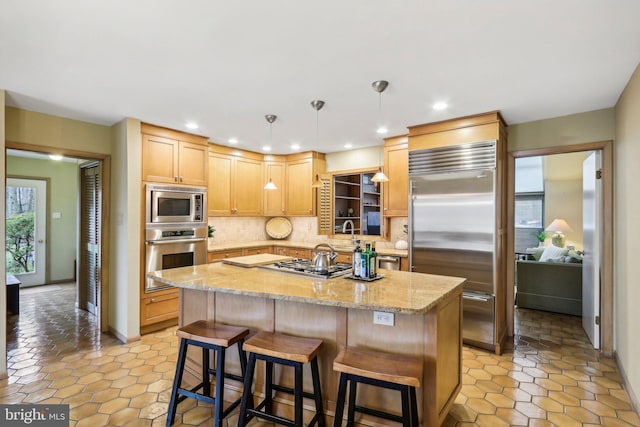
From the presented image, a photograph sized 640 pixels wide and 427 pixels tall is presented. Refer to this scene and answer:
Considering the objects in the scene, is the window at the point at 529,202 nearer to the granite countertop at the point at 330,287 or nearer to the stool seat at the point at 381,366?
the granite countertop at the point at 330,287

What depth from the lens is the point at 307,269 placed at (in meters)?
2.67

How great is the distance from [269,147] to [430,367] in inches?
158

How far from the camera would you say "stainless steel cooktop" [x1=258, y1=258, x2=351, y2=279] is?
2500 mm

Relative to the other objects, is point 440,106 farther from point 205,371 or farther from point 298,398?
point 205,371

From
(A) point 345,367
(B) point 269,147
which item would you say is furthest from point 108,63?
(B) point 269,147

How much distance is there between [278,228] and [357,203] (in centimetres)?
156

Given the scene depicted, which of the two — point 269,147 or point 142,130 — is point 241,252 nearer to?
point 269,147

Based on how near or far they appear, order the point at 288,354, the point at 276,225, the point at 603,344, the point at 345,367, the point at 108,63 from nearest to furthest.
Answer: the point at 345,367, the point at 288,354, the point at 108,63, the point at 603,344, the point at 276,225

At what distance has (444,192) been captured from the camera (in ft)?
11.9

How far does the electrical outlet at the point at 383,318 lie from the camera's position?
6.50ft

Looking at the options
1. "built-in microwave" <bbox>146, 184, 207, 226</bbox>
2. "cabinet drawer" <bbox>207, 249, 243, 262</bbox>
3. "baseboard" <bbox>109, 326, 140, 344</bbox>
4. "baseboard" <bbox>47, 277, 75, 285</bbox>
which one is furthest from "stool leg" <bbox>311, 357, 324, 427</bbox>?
"baseboard" <bbox>47, 277, 75, 285</bbox>

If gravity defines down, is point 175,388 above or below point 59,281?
above

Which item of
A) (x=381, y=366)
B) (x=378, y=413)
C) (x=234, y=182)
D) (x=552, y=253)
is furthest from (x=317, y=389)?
(x=552, y=253)

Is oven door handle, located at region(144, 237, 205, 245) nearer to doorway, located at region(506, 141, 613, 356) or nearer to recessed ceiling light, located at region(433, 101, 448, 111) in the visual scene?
recessed ceiling light, located at region(433, 101, 448, 111)
